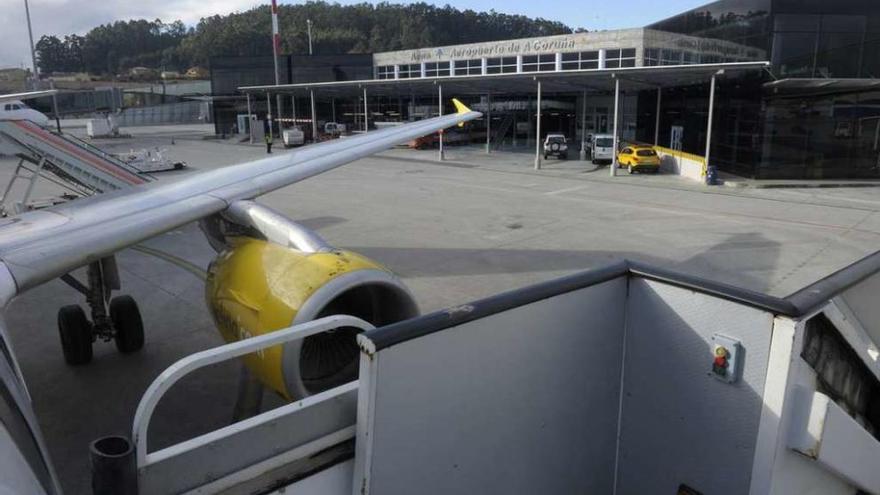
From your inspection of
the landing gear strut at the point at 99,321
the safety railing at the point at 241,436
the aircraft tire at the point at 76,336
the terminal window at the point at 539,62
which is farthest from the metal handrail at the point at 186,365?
the terminal window at the point at 539,62

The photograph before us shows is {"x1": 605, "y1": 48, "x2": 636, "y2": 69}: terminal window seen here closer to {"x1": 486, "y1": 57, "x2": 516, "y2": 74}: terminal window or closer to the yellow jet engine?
{"x1": 486, "y1": 57, "x2": 516, "y2": 74}: terminal window

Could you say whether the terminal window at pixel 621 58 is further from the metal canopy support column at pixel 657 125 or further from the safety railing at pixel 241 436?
the safety railing at pixel 241 436

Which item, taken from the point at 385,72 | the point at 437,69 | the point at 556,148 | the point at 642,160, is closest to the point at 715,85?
the point at 642,160

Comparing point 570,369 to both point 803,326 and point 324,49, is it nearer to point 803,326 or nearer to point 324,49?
point 803,326

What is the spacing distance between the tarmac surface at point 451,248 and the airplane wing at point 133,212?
2464 mm

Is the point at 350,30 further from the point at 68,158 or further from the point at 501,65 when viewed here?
the point at 68,158

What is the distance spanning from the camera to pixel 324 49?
133625 millimetres

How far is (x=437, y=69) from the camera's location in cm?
Answer: 6650

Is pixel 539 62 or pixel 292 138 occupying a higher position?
pixel 539 62

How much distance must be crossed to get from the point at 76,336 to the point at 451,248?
30.9 ft

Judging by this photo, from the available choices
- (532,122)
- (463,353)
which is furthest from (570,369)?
(532,122)

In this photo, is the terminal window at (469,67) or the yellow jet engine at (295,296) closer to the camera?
the yellow jet engine at (295,296)

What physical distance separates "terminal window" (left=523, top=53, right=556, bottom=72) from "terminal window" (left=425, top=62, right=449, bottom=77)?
9.72 meters

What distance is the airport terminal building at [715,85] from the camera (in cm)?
3088
